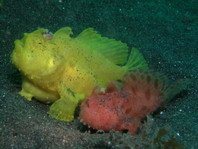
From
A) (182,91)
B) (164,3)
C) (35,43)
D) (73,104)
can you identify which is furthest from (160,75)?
(164,3)

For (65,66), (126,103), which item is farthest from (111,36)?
(126,103)

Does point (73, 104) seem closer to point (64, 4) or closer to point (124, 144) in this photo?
point (124, 144)

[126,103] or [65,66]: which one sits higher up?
[65,66]

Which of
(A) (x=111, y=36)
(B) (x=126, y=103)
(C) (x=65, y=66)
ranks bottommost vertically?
(B) (x=126, y=103)

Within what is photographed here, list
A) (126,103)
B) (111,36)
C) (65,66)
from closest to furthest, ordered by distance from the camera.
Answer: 1. (126,103)
2. (65,66)
3. (111,36)

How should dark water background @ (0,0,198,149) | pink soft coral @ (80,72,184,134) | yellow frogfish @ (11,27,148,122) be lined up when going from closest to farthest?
dark water background @ (0,0,198,149) < pink soft coral @ (80,72,184,134) < yellow frogfish @ (11,27,148,122)

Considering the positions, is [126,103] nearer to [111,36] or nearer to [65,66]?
[65,66]
